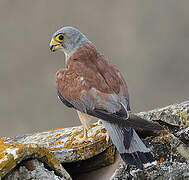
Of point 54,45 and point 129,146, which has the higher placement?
point 54,45

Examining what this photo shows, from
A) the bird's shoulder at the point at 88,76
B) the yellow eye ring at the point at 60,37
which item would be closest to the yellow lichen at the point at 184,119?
the bird's shoulder at the point at 88,76

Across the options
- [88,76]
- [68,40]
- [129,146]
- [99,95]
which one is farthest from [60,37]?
[129,146]

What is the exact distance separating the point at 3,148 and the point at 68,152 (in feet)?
2.17

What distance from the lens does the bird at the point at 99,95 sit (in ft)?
11.3

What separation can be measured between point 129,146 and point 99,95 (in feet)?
2.09

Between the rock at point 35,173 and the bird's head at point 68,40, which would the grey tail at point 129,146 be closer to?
the rock at point 35,173

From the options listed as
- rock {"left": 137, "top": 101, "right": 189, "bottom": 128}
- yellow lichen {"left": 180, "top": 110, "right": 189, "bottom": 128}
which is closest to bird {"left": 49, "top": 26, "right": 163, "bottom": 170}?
rock {"left": 137, "top": 101, "right": 189, "bottom": 128}

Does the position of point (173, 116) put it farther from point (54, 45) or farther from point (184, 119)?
point (54, 45)

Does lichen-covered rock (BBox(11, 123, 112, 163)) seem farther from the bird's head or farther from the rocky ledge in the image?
the bird's head

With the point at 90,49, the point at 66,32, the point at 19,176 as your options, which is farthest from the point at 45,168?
the point at 66,32

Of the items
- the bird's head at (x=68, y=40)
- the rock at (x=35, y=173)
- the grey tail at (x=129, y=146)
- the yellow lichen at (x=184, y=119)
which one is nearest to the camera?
the rock at (x=35, y=173)

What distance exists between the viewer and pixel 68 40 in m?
4.94

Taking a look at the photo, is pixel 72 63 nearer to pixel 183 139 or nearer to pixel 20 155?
pixel 183 139

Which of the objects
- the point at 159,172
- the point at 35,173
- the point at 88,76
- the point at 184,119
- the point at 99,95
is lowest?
the point at 159,172
